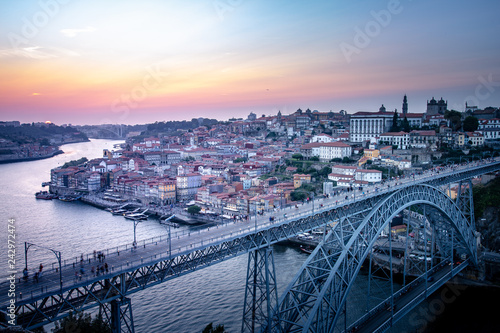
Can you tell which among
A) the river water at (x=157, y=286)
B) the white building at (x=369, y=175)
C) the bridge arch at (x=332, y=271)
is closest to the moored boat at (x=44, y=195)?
the river water at (x=157, y=286)

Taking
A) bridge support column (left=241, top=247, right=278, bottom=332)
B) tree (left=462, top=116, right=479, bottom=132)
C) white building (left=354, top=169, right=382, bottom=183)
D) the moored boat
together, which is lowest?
the moored boat

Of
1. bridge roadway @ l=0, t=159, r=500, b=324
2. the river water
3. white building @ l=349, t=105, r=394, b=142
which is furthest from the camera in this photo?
white building @ l=349, t=105, r=394, b=142

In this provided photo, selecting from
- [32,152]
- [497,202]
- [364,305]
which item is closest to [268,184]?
[497,202]

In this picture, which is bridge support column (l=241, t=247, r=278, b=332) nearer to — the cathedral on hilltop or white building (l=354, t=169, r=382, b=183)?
white building (l=354, t=169, r=382, b=183)

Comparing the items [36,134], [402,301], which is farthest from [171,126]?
[402,301]

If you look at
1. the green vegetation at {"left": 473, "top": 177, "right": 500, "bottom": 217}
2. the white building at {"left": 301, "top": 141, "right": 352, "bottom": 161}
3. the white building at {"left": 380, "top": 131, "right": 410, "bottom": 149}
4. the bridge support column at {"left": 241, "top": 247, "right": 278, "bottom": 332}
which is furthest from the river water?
the white building at {"left": 380, "top": 131, "right": 410, "bottom": 149}

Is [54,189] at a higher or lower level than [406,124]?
lower

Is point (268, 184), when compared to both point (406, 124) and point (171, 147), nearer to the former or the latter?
point (406, 124)
